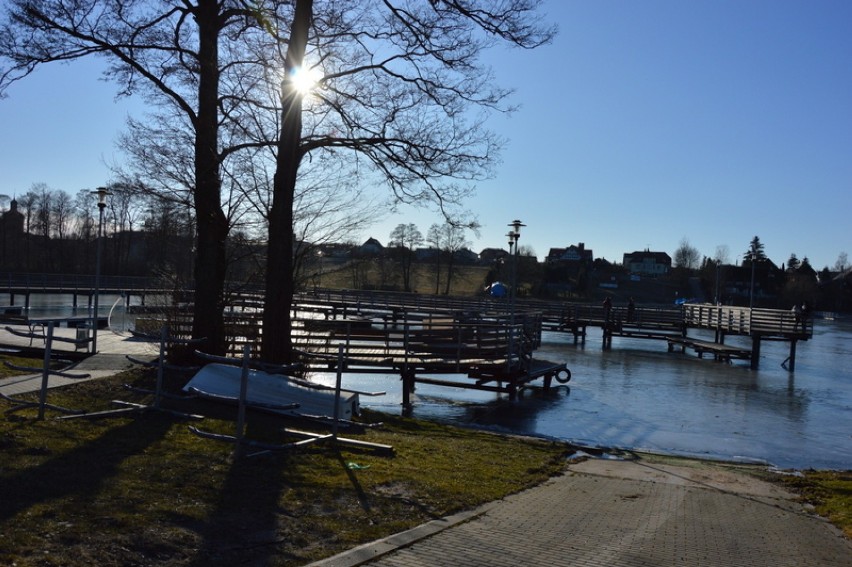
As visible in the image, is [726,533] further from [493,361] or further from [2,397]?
[493,361]

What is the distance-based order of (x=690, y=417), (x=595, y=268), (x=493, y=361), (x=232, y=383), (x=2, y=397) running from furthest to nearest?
(x=595, y=268)
(x=493, y=361)
(x=690, y=417)
(x=232, y=383)
(x=2, y=397)

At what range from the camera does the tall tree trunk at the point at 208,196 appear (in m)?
15.0

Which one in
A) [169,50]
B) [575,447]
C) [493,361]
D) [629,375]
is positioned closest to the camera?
[575,447]

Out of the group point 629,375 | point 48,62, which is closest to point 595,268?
point 629,375

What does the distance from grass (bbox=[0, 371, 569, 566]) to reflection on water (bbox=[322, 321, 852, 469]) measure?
207 inches

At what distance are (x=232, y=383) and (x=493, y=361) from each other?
381 inches

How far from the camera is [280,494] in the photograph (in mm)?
6871

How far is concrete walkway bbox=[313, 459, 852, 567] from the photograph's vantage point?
579 centimetres

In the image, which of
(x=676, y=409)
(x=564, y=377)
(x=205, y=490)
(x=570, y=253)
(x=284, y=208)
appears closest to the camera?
(x=205, y=490)

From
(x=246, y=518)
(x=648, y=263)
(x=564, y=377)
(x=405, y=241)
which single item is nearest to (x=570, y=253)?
(x=648, y=263)

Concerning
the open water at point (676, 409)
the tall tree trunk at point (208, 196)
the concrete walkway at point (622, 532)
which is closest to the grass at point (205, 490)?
the concrete walkway at point (622, 532)

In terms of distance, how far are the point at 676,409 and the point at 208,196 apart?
12.1 metres

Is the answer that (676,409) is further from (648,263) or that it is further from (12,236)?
(648,263)

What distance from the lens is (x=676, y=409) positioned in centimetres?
1931
